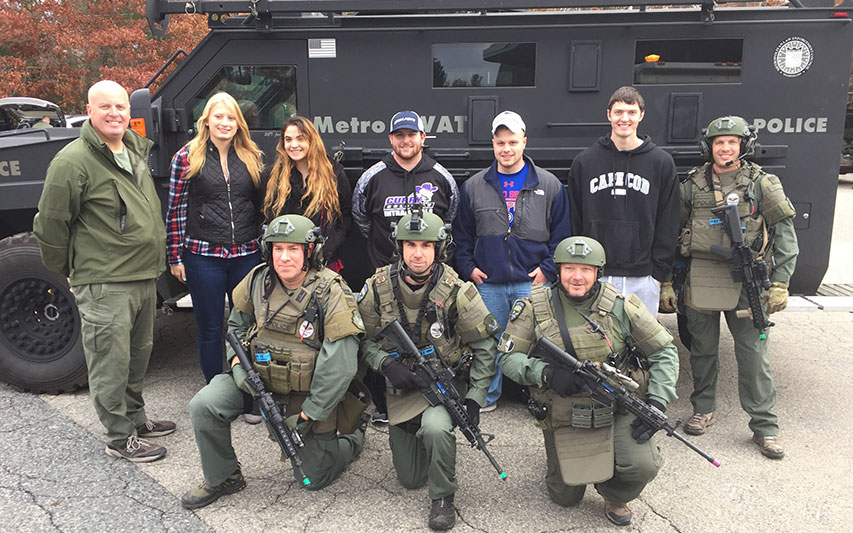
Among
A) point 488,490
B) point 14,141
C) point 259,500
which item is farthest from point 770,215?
point 14,141

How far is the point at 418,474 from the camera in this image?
3.37 metres

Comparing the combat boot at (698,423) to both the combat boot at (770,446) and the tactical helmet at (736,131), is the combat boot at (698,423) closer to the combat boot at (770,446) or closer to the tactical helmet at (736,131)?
the combat boot at (770,446)

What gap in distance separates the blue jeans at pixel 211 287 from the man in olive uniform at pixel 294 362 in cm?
58

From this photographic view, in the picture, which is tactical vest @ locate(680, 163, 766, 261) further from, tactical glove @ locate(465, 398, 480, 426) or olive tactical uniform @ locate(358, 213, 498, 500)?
tactical glove @ locate(465, 398, 480, 426)

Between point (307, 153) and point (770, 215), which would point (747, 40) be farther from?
point (307, 153)

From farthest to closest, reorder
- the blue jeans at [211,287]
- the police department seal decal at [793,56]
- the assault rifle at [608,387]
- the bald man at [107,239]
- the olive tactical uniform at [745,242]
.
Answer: the police department seal decal at [793,56], the blue jeans at [211,287], the olive tactical uniform at [745,242], the bald man at [107,239], the assault rifle at [608,387]

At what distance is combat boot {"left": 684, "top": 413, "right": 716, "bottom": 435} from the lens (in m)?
3.96

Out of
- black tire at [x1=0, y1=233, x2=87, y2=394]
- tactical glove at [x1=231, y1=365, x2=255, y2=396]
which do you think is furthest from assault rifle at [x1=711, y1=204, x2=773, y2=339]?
black tire at [x1=0, y1=233, x2=87, y2=394]

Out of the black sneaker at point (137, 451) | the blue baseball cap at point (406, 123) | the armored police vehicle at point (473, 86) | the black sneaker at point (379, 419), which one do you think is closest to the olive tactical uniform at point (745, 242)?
the armored police vehicle at point (473, 86)

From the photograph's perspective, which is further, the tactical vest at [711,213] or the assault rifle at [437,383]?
the tactical vest at [711,213]

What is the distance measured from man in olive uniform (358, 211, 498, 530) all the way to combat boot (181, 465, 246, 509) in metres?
0.81

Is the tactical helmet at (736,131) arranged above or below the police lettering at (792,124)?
below

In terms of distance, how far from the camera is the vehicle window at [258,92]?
14.5 ft

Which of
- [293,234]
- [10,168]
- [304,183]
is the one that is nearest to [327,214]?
[304,183]
